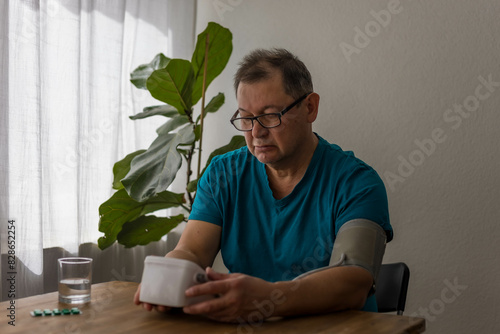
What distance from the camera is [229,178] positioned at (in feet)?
5.29

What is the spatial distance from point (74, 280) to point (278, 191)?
0.64m

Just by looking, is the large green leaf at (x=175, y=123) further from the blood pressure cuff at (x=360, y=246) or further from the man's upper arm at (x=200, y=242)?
the blood pressure cuff at (x=360, y=246)

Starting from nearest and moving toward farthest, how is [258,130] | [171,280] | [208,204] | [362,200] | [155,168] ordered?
[171,280]
[362,200]
[258,130]
[208,204]
[155,168]

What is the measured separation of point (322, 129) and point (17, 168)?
1.43m

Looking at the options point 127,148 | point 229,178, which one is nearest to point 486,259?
point 229,178

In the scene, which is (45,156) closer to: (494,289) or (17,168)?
(17,168)
